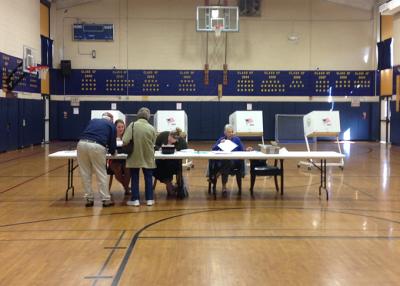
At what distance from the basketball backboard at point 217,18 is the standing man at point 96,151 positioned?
49.8 ft

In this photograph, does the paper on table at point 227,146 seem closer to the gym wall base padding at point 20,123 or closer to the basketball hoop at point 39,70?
the gym wall base padding at point 20,123

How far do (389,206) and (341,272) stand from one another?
387 centimetres

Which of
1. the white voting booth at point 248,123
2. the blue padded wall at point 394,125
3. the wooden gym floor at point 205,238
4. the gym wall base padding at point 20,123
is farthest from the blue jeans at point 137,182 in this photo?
the blue padded wall at point 394,125

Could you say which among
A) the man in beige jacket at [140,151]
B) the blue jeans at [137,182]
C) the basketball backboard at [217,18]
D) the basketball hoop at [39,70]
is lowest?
the blue jeans at [137,182]

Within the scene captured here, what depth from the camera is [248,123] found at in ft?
53.8

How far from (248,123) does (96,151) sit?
8901mm

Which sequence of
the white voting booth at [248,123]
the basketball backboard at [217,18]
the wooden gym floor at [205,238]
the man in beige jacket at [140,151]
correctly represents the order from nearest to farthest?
the wooden gym floor at [205,238] < the man in beige jacket at [140,151] < the white voting booth at [248,123] < the basketball backboard at [217,18]

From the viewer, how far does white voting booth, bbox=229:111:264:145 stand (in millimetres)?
16234

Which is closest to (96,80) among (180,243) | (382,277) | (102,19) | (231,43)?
(102,19)

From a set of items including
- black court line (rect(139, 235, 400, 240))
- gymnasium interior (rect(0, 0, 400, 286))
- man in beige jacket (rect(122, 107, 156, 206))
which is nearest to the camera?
gymnasium interior (rect(0, 0, 400, 286))

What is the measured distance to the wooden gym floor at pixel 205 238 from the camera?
4.82m

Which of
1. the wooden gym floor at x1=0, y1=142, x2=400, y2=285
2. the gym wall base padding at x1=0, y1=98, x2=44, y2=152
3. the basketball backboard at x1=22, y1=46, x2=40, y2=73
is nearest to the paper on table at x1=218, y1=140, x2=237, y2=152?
the wooden gym floor at x1=0, y1=142, x2=400, y2=285

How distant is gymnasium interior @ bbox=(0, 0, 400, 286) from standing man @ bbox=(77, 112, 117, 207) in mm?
386

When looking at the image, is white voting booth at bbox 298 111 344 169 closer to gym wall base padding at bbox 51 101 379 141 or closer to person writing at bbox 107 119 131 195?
person writing at bbox 107 119 131 195
